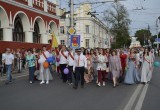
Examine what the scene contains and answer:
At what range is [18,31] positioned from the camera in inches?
1518

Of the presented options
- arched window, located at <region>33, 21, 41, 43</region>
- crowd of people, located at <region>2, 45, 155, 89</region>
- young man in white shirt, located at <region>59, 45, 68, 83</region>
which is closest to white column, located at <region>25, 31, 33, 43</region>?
arched window, located at <region>33, 21, 41, 43</region>

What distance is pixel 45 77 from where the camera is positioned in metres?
16.4

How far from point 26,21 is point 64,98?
86.9ft

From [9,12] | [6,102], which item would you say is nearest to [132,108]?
[6,102]

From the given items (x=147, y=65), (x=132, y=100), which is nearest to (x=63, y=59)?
(x=147, y=65)

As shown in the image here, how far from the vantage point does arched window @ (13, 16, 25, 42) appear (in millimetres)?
37503

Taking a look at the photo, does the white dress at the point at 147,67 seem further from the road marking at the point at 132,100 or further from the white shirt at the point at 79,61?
the white shirt at the point at 79,61

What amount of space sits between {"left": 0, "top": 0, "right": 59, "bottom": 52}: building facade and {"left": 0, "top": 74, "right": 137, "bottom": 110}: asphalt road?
13896 mm

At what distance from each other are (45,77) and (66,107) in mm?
7239

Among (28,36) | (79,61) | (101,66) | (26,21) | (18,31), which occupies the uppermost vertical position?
(26,21)

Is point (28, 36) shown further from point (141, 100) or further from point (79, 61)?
point (141, 100)

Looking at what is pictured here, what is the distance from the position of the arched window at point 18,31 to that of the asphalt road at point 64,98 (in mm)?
24662

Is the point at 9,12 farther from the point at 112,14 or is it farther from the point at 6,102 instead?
the point at 112,14

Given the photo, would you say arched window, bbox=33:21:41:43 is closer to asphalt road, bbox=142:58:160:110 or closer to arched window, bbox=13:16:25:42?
arched window, bbox=13:16:25:42
